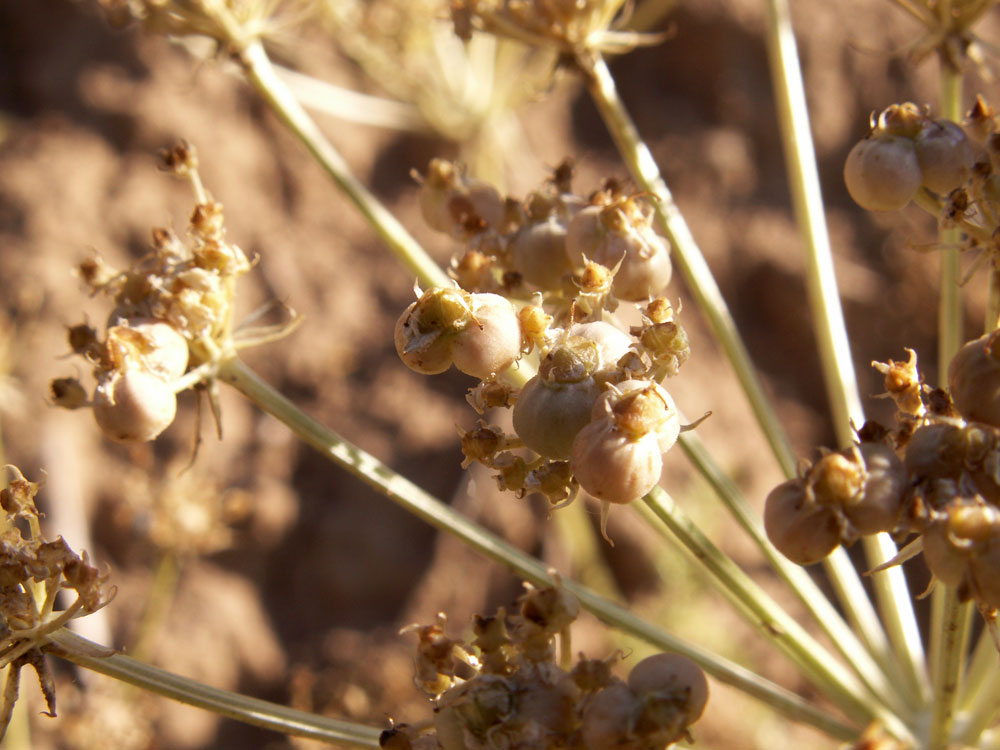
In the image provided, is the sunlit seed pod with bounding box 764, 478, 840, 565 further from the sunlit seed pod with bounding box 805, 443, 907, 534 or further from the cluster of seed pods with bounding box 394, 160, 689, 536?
the cluster of seed pods with bounding box 394, 160, 689, 536

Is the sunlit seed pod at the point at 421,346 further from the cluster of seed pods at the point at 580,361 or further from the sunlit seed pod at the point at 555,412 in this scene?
the sunlit seed pod at the point at 555,412

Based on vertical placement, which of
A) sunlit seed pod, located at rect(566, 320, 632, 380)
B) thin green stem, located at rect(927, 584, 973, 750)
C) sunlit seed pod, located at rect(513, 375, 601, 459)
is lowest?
thin green stem, located at rect(927, 584, 973, 750)

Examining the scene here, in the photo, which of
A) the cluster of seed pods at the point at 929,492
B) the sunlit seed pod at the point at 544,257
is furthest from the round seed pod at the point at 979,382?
the sunlit seed pod at the point at 544,257

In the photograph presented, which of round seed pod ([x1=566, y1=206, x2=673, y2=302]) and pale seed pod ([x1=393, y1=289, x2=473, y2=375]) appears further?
round seed pod ([x1=566, y1=206, x2=673, y2=302])

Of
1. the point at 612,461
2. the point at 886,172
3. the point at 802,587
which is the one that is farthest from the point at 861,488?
the point at 802,587

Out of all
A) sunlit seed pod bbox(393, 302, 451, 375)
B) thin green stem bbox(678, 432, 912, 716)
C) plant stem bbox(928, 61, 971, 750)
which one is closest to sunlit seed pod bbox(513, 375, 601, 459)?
sunlit seed pod bbox(393, 302, 451, 375)

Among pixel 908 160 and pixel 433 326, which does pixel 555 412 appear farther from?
pixel 908 160

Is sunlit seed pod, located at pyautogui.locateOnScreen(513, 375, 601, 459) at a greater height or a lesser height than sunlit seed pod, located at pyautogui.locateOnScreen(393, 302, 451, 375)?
lesser
